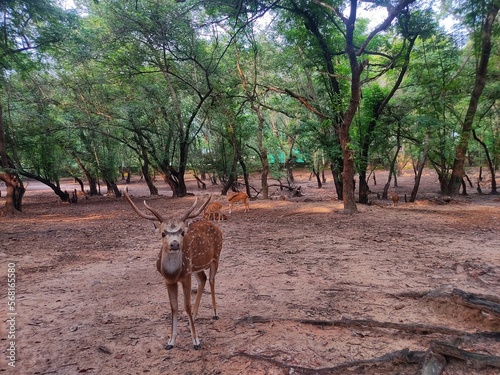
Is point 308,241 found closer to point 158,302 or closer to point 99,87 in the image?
point 158,302

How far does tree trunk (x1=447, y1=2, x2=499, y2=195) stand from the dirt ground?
6883 millimetres

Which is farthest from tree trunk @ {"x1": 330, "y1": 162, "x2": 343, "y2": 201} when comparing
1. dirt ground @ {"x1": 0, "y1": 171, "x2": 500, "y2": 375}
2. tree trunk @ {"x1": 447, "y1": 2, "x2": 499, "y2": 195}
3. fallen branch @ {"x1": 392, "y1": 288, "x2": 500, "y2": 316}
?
fallen branch @ {"x1": 392, "y1": 288, "x2": 500, "y2": 316}

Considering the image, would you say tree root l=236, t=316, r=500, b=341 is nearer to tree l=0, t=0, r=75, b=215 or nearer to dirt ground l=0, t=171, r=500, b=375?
dirt ground l=0, t=171, r=500, b=375

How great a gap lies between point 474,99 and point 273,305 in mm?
14285

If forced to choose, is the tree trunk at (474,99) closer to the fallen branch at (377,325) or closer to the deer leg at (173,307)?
the fallen branch at (377,325)

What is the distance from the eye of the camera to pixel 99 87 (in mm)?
17266

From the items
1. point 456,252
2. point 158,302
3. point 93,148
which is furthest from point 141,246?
point 93,148

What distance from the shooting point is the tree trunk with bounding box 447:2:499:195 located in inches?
491

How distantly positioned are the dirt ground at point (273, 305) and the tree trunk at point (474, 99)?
→ 688cm

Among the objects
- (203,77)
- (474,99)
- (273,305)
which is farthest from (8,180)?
(474,99)

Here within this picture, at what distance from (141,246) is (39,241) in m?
2.94

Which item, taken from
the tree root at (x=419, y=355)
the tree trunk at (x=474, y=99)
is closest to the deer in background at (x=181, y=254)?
the tree root at (x=419, y=355)

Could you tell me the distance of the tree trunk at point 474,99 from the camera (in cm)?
1246

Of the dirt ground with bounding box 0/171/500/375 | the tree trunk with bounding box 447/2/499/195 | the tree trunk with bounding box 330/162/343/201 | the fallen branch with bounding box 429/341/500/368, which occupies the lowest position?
the dirt ground with bounding box 0/171/500/375
